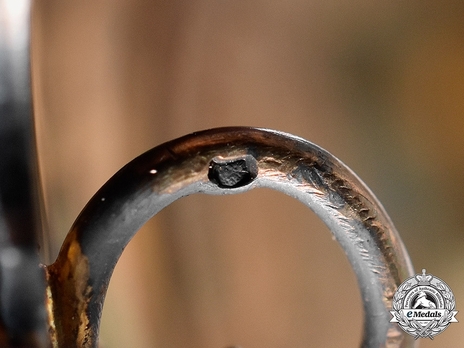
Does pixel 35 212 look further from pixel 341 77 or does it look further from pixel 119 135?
pixel 341 77

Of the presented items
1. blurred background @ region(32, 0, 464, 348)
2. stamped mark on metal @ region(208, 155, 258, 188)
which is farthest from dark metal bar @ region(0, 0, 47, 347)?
stamped mark on metal @ region(208, 155, 258, 188)

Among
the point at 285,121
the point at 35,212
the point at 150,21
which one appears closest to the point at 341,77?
the point at 285,121

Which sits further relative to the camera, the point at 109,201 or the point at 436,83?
the point at 436,83

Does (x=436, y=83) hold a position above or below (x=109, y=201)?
above

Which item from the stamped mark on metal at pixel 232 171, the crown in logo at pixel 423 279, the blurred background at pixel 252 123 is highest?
the blurred background at pixel 252 123

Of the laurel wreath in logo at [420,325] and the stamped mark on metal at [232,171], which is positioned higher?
the stamped mark on metal at [232,171]

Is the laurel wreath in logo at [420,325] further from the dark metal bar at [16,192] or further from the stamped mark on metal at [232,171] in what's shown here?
the dark metal bar at [16,192]

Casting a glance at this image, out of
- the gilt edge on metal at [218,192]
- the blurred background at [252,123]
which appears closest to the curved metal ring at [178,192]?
the gilt edge on metal at [218,192]

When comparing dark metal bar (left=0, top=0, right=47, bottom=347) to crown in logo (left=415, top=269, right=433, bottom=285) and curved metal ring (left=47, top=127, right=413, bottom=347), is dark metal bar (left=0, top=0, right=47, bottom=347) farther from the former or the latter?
crown in logo (left=415, top=269, right=433, bottom=285)
